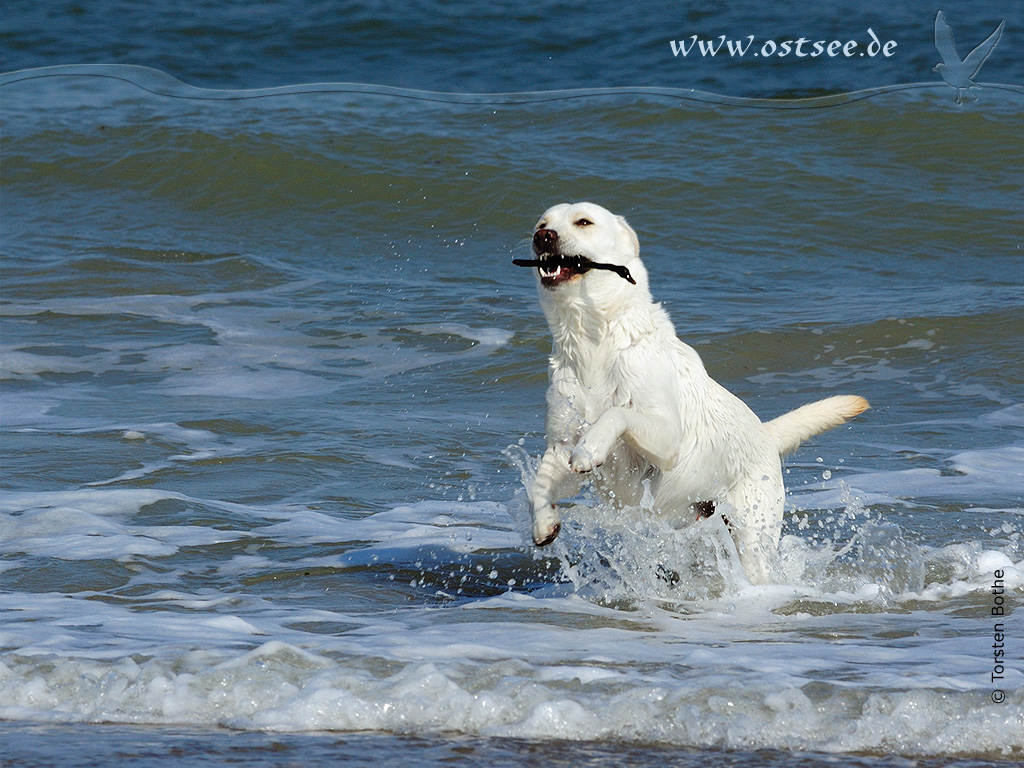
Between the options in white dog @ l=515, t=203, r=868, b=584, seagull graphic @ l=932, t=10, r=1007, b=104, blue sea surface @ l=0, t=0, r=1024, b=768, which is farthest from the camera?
seagull graphic @ l=932, t=10, r=1007, b=104

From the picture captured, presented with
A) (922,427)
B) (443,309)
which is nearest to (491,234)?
(443,309)

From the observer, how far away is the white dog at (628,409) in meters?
4.71

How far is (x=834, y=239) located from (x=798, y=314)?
2.54 meters

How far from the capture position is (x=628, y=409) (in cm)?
467

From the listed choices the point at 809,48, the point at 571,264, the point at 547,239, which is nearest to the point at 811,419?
the point at 571,264

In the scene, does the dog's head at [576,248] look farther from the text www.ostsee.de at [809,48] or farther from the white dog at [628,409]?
the text www.ostsee.de at [809,48]

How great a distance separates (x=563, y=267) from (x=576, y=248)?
0.09m

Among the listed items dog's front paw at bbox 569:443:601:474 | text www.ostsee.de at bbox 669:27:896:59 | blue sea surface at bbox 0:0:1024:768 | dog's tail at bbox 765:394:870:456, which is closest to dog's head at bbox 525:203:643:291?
dog's front paw at bbox 569:443:601:474

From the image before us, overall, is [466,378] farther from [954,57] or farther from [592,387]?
[954,57]

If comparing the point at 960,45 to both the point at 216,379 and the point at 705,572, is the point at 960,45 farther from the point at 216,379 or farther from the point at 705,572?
the point at 705,572

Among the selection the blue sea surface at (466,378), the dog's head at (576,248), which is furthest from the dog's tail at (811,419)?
the dog's head at (576,248)

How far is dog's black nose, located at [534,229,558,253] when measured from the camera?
15.4ft

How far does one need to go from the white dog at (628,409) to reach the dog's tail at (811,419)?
0.19 meters

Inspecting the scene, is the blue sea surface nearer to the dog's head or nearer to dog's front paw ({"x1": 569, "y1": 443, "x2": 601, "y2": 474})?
dog's front paw ({"x1": 569, "y1": 443, "x2": 601, "y2": 474})
